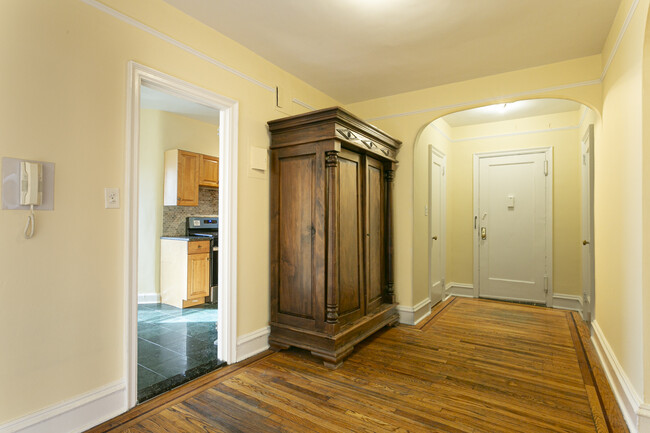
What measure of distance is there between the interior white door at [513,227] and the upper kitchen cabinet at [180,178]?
440cm

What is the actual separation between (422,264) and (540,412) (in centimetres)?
224

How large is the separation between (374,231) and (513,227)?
8.84ft

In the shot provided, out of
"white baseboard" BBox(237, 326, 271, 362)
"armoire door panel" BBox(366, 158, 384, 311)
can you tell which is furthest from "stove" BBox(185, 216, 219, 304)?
"armoire door panel" BBox(366, 158, 384, 311)

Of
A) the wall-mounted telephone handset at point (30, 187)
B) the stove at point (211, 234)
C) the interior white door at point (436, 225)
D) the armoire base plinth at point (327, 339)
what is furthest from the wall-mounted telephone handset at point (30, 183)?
the interior white door at point (436, 225)

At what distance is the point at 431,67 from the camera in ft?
10.8

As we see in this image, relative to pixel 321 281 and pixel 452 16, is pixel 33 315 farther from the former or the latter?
pixel 452 16

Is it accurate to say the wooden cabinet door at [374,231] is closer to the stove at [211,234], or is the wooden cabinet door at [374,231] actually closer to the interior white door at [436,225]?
the interior white door at [436,225]

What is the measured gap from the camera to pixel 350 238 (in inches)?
124

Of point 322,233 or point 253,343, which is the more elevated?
point 322,233

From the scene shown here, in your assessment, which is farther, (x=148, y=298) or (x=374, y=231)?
(x=148, y=298)

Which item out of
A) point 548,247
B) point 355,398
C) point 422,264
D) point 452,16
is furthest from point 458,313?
point 452,16

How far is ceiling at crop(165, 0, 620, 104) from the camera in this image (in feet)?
7.72

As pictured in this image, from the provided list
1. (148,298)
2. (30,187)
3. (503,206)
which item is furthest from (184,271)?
(503,206)

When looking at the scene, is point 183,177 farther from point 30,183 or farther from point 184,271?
point 30,183
